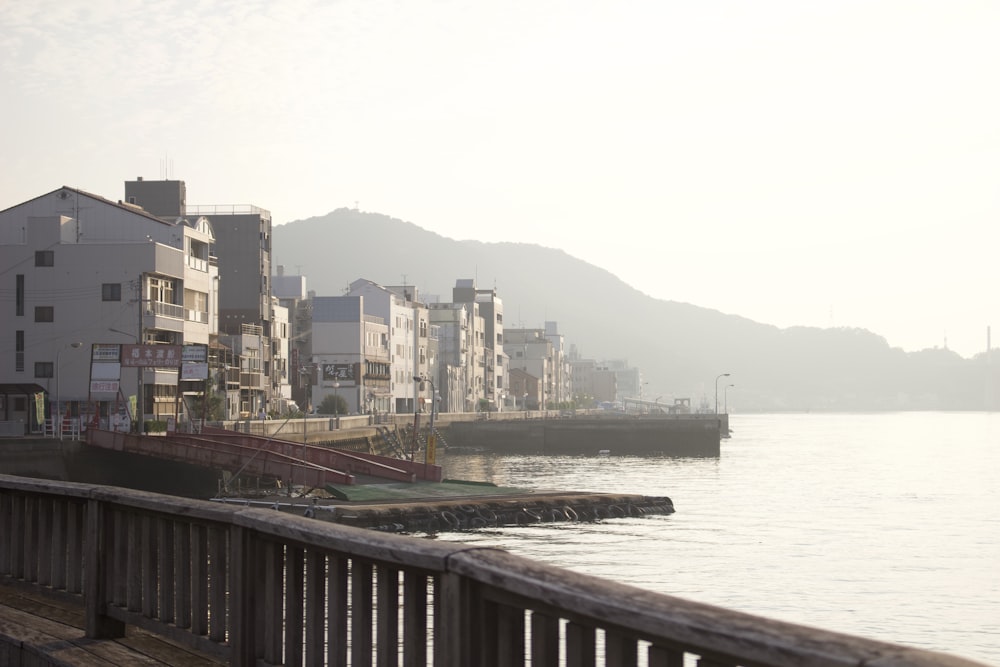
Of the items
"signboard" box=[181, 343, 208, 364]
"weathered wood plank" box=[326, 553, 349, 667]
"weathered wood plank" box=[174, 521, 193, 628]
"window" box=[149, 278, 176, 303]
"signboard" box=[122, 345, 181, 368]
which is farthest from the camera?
"window" box=[149, 278, 176, 303]

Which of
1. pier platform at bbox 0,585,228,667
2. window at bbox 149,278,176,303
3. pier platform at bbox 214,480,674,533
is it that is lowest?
pier platform at bbox 214,480,674,533

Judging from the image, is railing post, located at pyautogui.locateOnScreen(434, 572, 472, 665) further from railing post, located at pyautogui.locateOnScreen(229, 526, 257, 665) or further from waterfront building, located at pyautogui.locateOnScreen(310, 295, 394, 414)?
waterfront building, located at pyautogui.locateOnScreen(310, 295, 394, 414)

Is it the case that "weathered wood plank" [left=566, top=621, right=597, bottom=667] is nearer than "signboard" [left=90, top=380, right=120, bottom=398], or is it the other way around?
"weathered wood plank" [left=566, top=621, right=597, bottom=667]

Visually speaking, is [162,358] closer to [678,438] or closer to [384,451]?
[384,451]

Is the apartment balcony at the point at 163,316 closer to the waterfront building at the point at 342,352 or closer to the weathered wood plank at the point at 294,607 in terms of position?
the waterfront building at the point at 342,352

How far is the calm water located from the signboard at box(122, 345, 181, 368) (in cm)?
2742

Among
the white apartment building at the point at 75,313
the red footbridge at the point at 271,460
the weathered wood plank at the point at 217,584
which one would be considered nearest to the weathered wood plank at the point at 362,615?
the weathered wood plank at the point at 217,584

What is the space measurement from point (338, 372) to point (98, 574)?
134041 millimetres

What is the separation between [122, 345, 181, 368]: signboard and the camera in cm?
7038

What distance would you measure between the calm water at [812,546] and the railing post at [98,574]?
19.3 m

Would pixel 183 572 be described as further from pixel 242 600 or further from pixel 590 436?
pixel 590 436

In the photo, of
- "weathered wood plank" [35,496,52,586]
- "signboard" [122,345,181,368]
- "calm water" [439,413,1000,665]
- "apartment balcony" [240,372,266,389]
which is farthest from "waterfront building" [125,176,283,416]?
"weathered wood plank" [35,496,52,586]

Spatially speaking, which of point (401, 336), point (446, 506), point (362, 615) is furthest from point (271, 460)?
point (401, 336)

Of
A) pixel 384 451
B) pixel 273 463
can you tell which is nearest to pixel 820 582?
pixel 273 463
